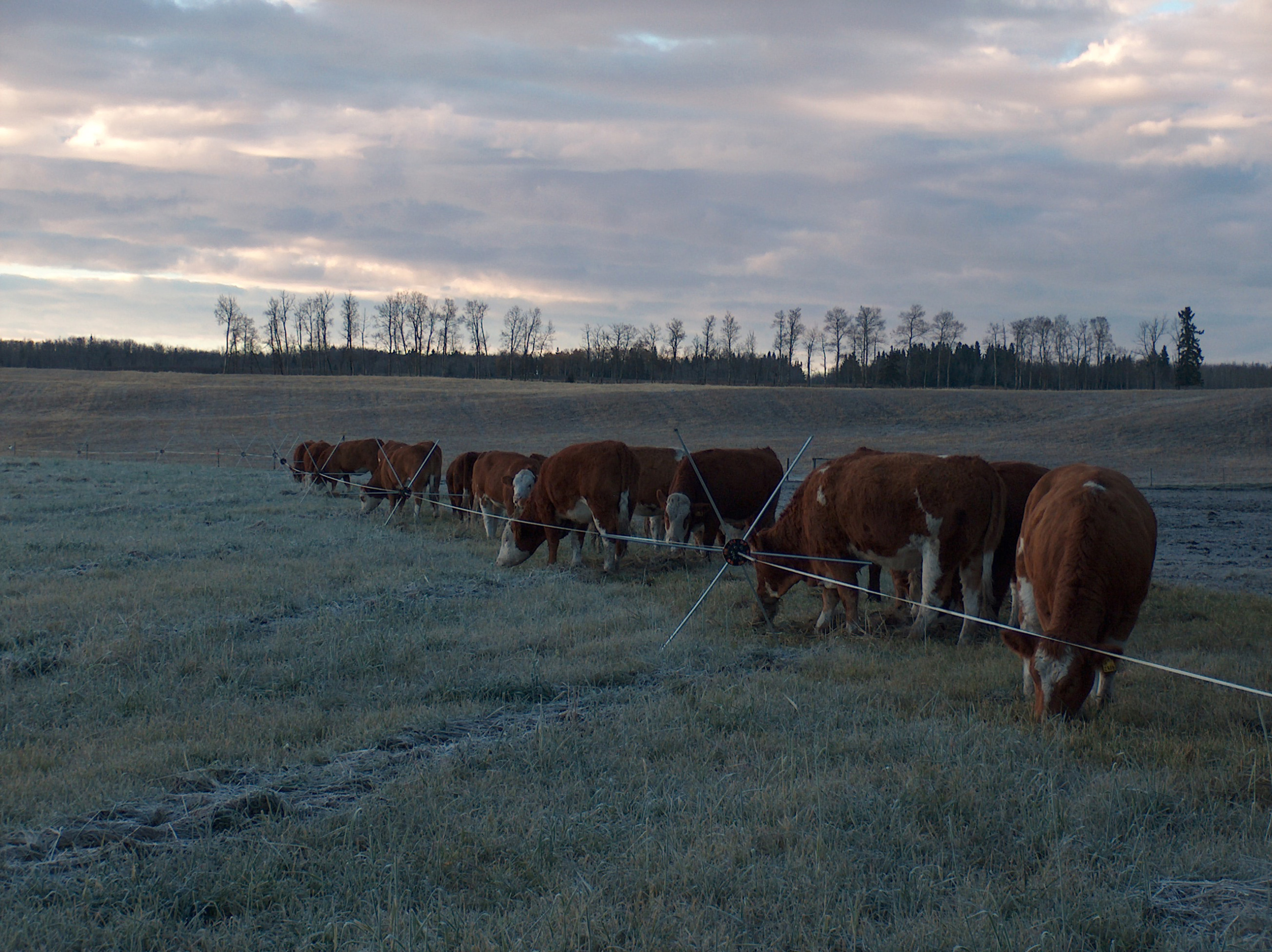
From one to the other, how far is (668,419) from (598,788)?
57.6m

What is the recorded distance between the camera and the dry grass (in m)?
48.0

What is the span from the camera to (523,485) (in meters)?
15.8

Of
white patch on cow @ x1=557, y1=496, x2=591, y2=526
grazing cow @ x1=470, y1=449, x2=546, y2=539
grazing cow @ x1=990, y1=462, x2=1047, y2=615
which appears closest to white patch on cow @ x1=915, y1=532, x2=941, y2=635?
grazing cow @ x1=990, y1=462, x2=1047, y2=615

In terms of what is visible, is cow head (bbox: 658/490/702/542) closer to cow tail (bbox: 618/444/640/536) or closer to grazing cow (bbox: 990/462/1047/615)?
cow tail (bbox: 618/444/640/536)

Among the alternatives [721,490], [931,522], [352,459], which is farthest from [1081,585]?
[352,459]

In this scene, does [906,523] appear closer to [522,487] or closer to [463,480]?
[522,487]

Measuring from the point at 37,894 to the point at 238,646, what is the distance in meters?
4.51

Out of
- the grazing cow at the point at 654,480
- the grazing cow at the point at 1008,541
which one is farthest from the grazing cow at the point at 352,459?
the grazing cow at the point at 1008,541

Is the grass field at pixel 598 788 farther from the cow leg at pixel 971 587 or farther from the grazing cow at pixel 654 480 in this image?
the grazing cow at pixel 654 480

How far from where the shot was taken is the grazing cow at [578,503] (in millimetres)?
13969

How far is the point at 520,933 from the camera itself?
384 centimetres

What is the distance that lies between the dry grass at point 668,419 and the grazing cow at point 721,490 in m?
27.3

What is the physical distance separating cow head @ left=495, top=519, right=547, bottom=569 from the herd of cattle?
0.02 m

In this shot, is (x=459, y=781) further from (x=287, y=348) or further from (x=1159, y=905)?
(x=287, y=348)
